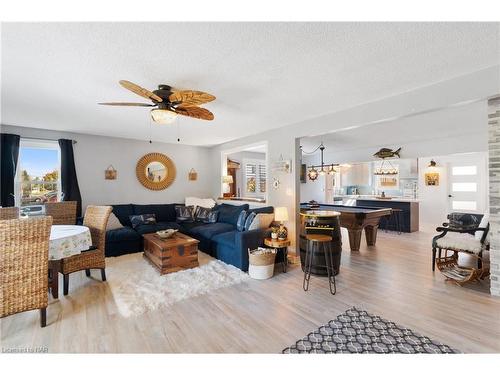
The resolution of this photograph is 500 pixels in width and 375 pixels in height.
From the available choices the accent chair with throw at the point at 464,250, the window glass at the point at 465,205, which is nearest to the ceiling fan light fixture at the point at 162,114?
the accent chair with throw at the point at 464,250

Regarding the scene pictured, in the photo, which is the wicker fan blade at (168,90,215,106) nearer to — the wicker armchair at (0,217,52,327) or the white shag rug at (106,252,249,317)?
the wicker armchair at (0,217,52,327)

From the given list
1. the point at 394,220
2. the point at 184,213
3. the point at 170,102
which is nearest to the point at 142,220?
the point at 184,213

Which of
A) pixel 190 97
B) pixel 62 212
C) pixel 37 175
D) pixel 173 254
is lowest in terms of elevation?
pixel 173 254

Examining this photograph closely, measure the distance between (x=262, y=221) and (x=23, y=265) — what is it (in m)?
2.84

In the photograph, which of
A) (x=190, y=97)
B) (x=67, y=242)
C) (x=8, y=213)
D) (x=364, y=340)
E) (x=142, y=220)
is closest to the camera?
(x=364, y=340)

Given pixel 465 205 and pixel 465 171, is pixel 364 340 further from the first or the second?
pixel 465 171

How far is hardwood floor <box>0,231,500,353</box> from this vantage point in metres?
1.86

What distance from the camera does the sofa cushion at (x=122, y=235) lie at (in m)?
4.13

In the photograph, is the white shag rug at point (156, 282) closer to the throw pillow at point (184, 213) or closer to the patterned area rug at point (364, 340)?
the patterned area rug at point (364, 340)

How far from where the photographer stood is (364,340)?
1.89 meters

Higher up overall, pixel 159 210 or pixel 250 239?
pixel 159 210

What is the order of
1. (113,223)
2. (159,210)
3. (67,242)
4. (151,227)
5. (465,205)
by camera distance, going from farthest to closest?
(465,205), (159,210), (151,227), (113,223), (67,242)

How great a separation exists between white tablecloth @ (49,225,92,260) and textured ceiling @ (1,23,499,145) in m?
1.64

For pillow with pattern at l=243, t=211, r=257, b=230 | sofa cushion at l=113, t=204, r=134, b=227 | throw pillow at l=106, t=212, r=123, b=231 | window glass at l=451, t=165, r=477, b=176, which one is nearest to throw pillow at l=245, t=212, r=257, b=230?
pillow with pattern at l=243, t=211, r=257, b=230
